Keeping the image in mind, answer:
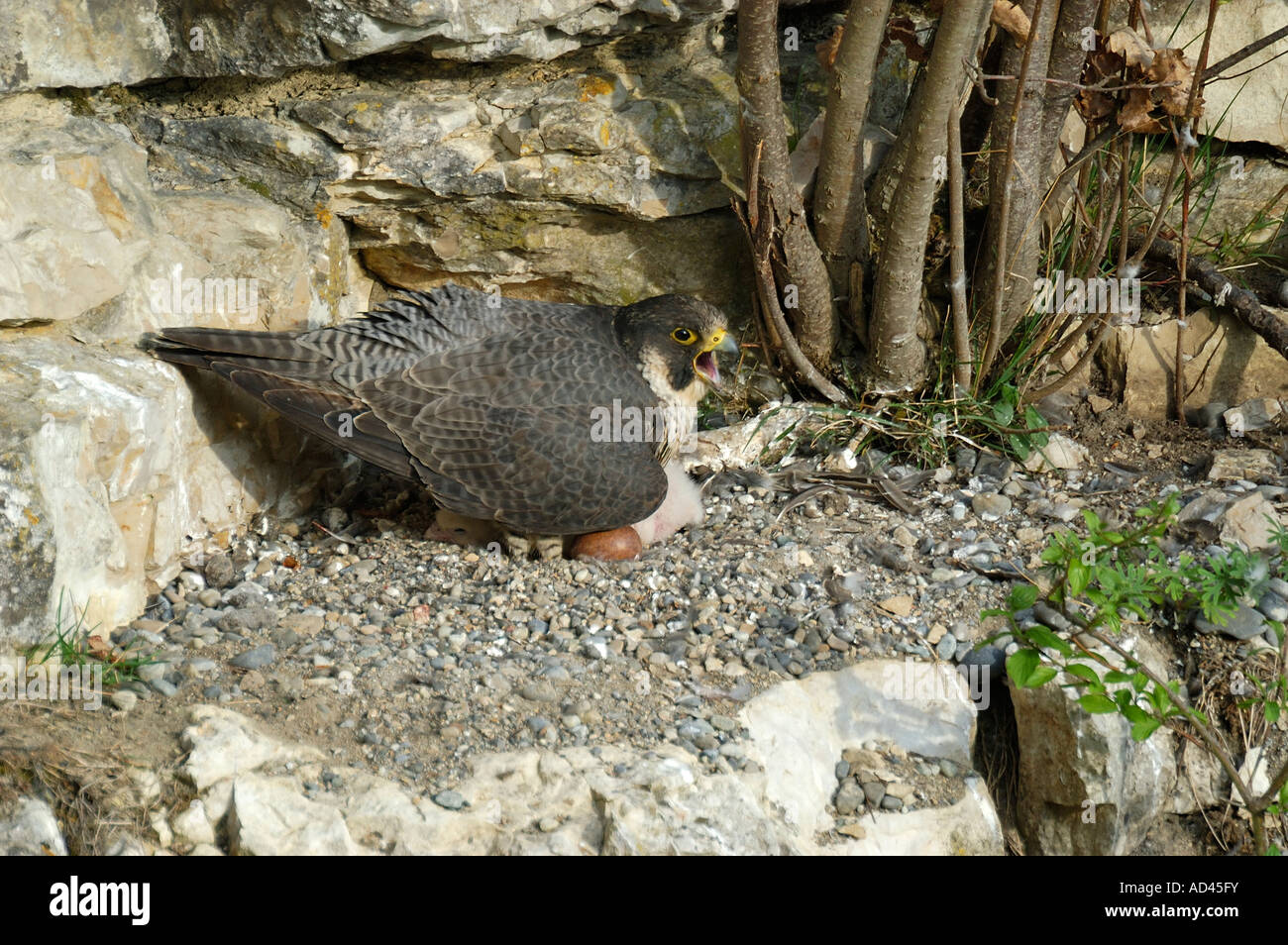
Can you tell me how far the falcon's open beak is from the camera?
461 centimetres

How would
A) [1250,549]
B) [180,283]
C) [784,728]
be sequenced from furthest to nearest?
1. [180,283]
2. [1250,549]
3. [784,728]

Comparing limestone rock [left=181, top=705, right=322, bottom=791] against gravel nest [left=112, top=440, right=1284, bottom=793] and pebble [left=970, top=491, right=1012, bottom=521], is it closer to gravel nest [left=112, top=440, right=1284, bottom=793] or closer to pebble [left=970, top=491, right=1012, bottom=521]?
gravel nest [left=112, top=440, right=1284, bottom=793]

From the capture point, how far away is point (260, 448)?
4645 millimetres

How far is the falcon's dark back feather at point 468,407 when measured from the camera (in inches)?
167

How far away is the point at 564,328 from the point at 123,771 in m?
2.31

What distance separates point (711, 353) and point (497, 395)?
3.12 feet

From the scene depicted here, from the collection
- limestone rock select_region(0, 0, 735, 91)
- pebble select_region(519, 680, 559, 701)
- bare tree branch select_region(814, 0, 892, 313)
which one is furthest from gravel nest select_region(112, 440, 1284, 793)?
limestone rock select_region(0, 0, 735, 91)

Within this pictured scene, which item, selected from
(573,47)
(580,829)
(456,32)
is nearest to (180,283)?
(456,32)

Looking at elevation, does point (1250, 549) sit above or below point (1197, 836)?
above

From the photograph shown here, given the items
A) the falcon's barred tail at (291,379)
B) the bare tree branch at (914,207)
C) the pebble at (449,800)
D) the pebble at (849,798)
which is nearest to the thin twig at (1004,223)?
the bare tree branch at (914,207)

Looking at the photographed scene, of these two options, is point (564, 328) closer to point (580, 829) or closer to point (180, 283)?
point (180, 283)

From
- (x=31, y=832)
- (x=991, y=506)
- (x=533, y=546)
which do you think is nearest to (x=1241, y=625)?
(x=991, y=506)

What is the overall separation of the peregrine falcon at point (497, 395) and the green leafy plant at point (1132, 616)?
1.53 m

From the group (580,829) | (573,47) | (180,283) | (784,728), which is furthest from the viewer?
(573,47)
